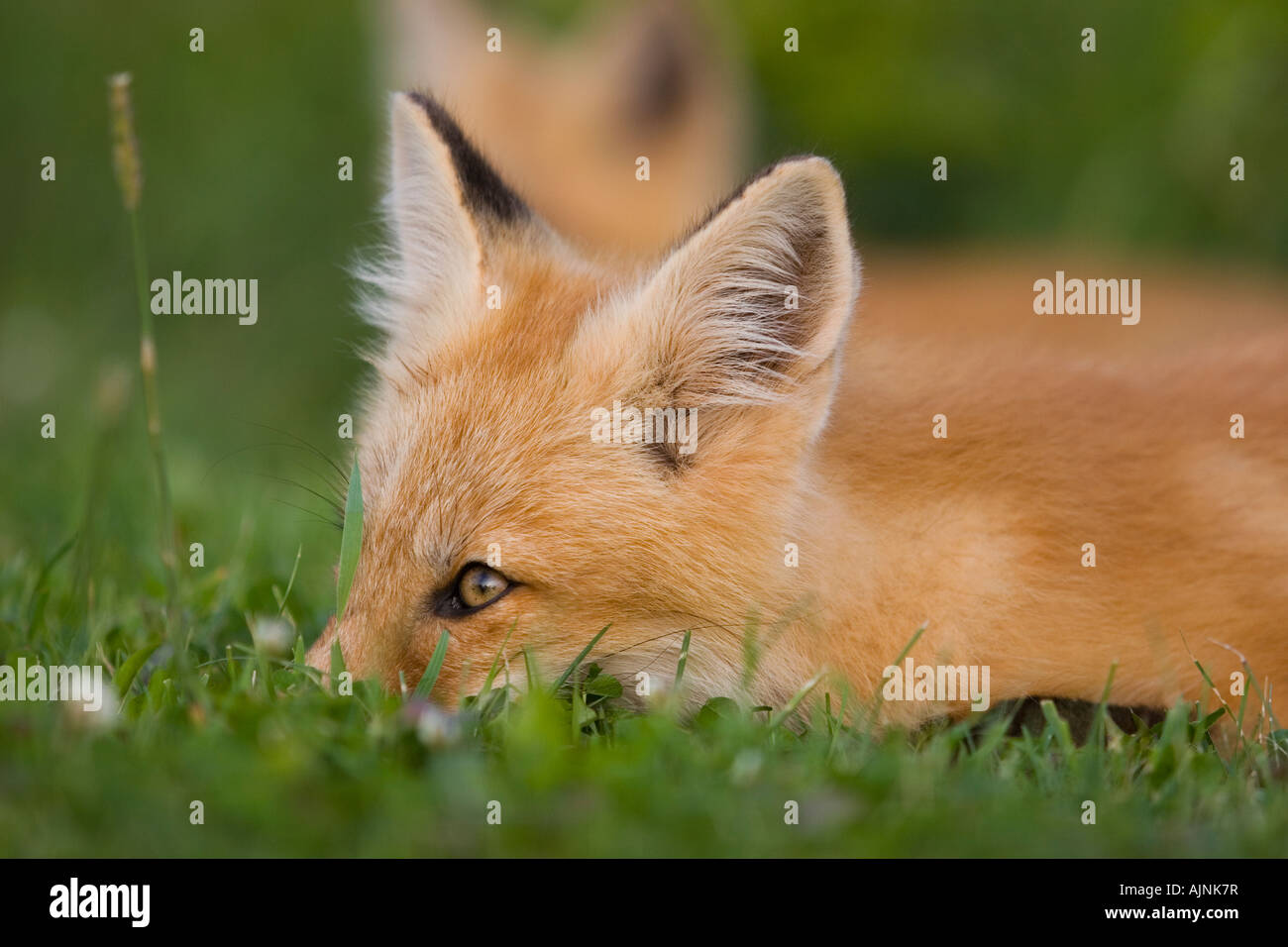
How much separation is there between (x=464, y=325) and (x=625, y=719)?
4.35 ft

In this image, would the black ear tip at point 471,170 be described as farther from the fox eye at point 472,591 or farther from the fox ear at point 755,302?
the fox eye at point 472,591

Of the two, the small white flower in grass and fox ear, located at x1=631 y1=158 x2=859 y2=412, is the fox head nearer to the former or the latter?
fox ear, located at x1=631 y1=158 x2=859 y2=412

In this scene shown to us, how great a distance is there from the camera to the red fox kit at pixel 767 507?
350cm

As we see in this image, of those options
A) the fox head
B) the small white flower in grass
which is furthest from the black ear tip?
the small white flower in grass

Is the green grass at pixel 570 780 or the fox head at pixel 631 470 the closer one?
the green grass at pixel 570 780

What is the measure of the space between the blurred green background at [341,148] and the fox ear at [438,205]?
3462 millimetres

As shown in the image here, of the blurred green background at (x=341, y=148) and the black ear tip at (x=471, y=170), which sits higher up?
the blurred green background at (x=341, y=148)

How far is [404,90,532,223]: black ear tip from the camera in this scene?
4.00 meters

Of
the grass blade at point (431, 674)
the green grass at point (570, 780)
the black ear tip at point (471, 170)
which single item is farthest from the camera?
the black ear tip at point (471, 170)

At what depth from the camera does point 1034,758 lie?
3.24m

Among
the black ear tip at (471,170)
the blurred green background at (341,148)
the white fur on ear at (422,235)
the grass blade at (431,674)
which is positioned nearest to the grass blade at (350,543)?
the grass blade at (431,674)

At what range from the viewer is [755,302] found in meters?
3.66

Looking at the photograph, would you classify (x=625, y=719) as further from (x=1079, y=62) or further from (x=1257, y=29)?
(x=1079, y=62)

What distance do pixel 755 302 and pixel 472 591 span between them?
42.4 inches
